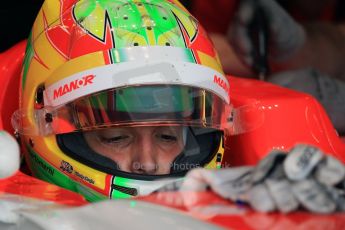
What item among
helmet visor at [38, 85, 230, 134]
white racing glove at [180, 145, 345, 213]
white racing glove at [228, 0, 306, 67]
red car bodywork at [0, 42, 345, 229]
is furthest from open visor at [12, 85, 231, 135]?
white racing glove at [228, 0, 306, 67]

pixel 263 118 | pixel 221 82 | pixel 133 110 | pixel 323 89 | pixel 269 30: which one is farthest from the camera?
pixel 269 30

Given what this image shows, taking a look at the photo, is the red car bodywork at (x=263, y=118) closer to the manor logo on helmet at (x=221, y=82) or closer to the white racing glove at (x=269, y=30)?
the manor logo on helmet at (x=221, y=82)

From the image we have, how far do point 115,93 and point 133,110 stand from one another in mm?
41

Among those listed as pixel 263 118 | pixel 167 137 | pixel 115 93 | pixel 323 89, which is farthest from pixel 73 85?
pixel 323 89

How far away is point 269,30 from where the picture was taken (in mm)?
2250

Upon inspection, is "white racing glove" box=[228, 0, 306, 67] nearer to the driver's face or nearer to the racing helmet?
the racing helmet

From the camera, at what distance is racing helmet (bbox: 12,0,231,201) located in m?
1.21

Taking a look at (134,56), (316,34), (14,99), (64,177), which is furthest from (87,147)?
(316,34)

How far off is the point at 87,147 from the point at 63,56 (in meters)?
0.16

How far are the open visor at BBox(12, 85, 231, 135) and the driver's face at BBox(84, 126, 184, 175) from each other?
0.05 meters

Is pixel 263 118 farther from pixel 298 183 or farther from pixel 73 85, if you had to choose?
pixel 298 183

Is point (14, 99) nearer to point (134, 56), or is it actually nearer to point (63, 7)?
point (63, 7)

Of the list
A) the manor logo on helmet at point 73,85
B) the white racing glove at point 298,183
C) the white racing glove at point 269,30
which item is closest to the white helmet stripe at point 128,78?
the manor logo on helmet at point 73,85

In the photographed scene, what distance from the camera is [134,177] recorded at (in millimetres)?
1214
